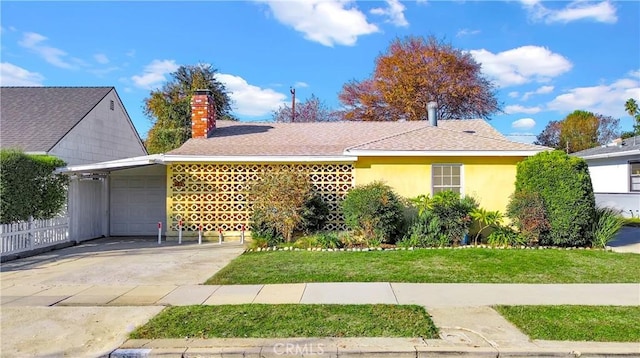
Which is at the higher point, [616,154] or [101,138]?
[101,138]

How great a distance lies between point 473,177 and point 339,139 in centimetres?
487

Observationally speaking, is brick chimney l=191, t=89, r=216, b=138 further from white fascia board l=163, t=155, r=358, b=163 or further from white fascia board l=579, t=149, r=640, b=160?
white fascia board l=579, t=149, r=640, b=160

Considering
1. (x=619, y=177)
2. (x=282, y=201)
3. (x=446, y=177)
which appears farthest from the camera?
(x=619, y=177)

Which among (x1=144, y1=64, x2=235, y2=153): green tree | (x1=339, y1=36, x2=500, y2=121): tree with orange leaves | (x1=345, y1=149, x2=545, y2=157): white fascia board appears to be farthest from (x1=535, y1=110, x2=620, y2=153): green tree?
(x1=345, y1=149, x2=545, y2=157): white fascia board

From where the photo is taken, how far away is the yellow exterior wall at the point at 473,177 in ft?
40.2

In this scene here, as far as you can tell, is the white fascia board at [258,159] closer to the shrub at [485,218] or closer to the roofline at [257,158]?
the roofline at [257,158]

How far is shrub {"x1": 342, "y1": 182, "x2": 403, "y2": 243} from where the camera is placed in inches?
427

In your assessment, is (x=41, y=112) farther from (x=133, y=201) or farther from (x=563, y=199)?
(x=563, y=199)

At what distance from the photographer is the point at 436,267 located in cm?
829

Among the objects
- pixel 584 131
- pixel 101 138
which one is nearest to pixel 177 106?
pixel 101 138

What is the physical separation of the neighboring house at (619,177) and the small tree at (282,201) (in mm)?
16153

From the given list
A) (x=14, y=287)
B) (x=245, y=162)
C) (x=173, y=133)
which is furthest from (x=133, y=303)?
(x=173, y=133)

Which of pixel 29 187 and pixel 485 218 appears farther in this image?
pixel 485 218

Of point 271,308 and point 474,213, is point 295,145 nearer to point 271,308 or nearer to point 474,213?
point 474,213
